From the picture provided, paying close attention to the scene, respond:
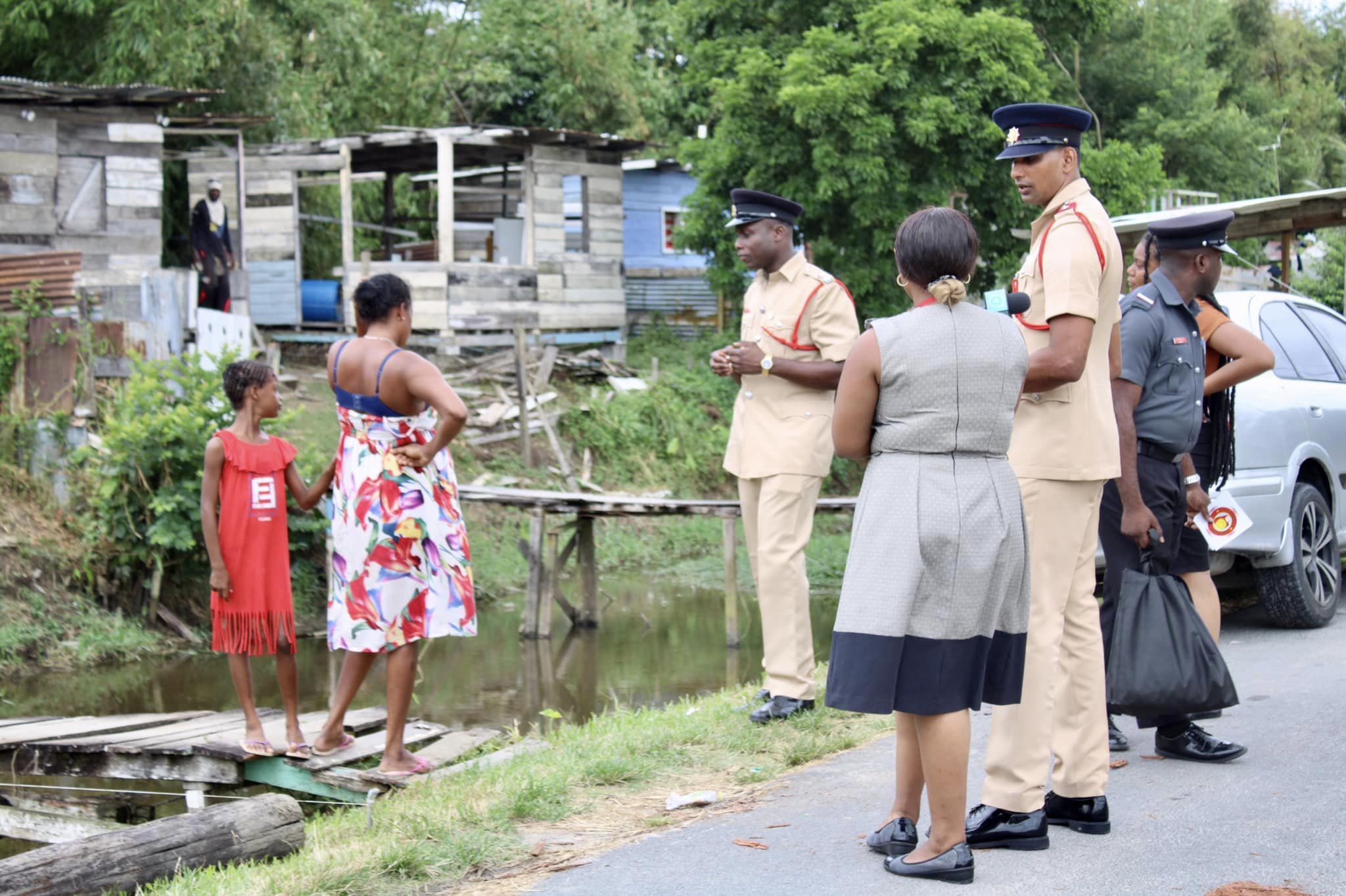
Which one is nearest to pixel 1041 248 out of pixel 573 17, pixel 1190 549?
pixel 1190 549

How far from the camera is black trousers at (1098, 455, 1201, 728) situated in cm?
492

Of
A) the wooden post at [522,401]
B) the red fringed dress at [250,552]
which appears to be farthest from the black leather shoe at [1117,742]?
the wooden post at [522,401]

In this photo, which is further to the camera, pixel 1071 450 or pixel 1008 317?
pixel 1071 450

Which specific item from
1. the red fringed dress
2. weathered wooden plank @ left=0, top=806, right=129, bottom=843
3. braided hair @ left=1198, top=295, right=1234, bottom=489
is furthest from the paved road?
weathered wooden plank @ left=0, top=806, right=129, bottom=843

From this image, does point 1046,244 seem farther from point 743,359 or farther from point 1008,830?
point 743,359

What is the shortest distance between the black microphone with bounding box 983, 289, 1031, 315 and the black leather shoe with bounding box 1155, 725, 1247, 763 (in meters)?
2.00

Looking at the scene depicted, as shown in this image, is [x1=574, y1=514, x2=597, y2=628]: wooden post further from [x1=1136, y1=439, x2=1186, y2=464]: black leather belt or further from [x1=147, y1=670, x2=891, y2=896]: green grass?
[x1=1136, y1=439, x2=1186, y2=464]: black leather belt

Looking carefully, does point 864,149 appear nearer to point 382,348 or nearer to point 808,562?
point 808,562

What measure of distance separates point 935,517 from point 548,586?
905 centimetres

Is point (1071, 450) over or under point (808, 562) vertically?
over

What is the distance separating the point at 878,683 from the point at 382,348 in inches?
115

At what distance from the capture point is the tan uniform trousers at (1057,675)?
4.04m

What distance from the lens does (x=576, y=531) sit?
1291 cm

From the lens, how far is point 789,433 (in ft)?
19.4
